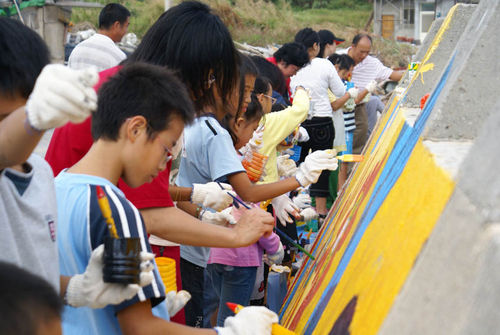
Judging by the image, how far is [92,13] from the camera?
2573cm

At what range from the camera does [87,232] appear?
168cm

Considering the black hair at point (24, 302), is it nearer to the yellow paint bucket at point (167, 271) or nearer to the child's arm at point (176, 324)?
the child's arm at point (176, 324)

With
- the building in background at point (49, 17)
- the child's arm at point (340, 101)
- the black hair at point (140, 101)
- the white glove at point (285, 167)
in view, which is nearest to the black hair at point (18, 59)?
the black hair at point (140, 101)

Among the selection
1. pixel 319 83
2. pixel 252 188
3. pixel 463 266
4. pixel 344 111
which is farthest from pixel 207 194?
pixel 344 111

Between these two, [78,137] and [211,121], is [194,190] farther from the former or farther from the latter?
[78,137]

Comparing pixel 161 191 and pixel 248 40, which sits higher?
pixel 161 191

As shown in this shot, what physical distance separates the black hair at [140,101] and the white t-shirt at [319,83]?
5.19 m

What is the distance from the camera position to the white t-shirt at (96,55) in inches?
219

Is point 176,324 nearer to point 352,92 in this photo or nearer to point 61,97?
point 61,97

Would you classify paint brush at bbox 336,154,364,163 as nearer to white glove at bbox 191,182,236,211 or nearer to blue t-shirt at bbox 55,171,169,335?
white glove at bbox 191,182,236,211

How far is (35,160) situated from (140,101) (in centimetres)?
34

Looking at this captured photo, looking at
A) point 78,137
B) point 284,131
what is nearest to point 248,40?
point 284,131

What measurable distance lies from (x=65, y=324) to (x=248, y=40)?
24968 millimetres

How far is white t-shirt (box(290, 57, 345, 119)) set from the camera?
7.12 metres
